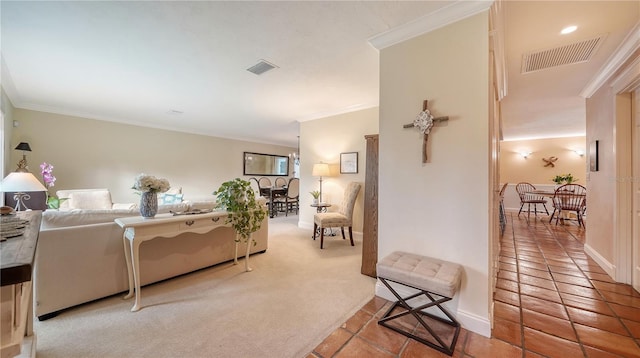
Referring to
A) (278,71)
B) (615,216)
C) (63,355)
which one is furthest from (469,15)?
(63,355)

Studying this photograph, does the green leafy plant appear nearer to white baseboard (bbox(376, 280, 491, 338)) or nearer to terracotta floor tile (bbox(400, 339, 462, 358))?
terracotta floor tile (bbox(400, 339, 462, 358))

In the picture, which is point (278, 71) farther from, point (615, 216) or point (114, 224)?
point (615, 216)

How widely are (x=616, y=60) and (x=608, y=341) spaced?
267 cm

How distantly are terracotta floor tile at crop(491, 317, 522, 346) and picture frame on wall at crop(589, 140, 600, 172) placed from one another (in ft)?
8.61

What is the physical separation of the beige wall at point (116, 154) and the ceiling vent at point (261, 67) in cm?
434

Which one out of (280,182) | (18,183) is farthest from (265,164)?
(18,183)

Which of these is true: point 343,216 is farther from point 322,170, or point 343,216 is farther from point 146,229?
point 146,229

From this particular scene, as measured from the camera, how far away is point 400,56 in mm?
2076

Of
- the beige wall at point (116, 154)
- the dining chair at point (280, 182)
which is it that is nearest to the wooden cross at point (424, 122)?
the beige wall at point (116, 154)

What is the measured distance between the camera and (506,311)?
194cm

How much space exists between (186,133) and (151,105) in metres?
2.21

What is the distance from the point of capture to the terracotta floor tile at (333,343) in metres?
1.51

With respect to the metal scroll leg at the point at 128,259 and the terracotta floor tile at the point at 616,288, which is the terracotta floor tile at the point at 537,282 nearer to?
the terracotta floor tile at the point at 616,288

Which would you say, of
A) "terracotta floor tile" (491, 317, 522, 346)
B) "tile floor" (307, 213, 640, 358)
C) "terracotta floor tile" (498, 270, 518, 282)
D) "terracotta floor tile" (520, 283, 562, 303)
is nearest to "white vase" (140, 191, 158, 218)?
"tile floor" (307, 213, 640, 358)
